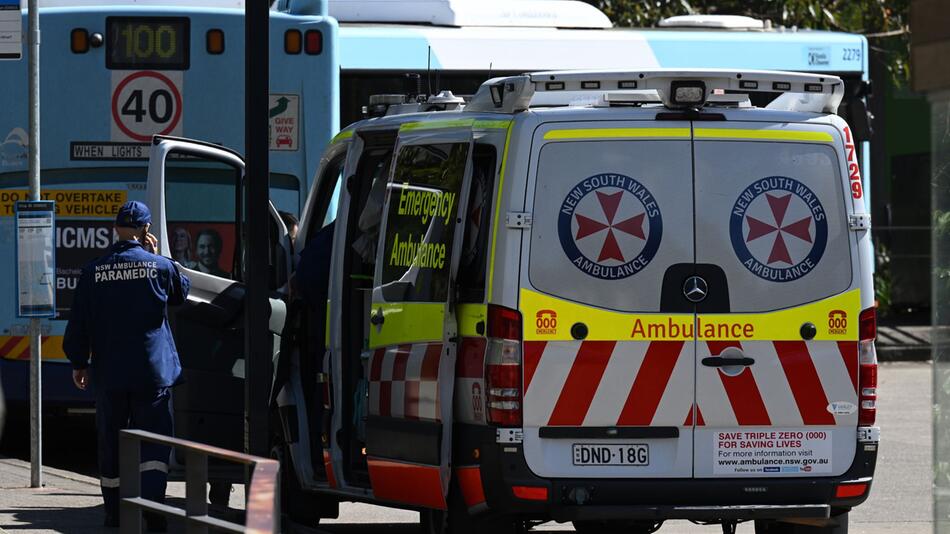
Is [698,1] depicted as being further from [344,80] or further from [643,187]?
[643,187]

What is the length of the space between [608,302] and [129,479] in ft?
6.73

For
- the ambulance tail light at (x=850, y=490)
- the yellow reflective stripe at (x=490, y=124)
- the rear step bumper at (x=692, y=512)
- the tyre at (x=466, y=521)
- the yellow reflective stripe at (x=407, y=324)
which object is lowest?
the tyre at (x=466, y=521)

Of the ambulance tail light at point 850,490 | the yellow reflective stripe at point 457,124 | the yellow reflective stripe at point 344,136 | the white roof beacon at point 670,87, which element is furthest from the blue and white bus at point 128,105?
the ambulance tail light at point 850,490

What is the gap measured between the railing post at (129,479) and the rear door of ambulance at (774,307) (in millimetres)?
2283

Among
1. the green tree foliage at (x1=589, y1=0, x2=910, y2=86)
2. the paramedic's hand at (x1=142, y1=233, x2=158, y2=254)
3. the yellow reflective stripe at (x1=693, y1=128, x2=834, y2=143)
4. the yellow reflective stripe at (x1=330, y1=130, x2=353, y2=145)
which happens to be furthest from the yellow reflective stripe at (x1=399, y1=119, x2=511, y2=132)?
the green tree foliage at (x1=589, y1=0, x2=910, y2=86)

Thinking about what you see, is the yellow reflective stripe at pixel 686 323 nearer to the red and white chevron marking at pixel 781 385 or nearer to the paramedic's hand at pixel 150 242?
the red and white chevron marking at pixel 781 385

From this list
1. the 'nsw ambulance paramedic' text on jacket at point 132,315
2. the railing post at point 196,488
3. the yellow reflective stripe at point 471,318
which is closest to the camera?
the railing post at point 196,488

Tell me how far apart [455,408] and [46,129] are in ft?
18.3

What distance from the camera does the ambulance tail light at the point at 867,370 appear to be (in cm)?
776

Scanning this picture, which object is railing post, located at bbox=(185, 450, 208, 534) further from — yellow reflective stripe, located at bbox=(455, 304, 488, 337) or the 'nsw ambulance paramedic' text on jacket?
the 'nsw ambulance paramedic' text on jacket

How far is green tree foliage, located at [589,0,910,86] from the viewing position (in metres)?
22.2

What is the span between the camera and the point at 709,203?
301 inches

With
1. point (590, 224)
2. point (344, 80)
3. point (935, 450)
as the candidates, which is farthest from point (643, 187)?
point (344, 80)

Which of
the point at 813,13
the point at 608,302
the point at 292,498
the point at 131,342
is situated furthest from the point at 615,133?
the point at 813,13
